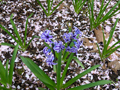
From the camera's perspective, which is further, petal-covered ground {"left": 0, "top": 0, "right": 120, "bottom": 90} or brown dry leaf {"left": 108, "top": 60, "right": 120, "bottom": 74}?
brown dry leaf {"left": 108, "top": 60, "right": 120, "bottom": 74}

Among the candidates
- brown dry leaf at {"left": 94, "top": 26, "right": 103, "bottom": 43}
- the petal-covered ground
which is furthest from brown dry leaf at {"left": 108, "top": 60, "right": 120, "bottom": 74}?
brown dry leaf at {"left": 94, "top": 26, "right": 103, "bottom": 43}

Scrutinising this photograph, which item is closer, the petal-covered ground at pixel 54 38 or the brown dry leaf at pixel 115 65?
the petal-covered ground at pixel 54 38

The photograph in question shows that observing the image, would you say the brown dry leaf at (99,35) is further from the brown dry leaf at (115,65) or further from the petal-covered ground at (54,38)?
the brown dry leaf at (115,65)

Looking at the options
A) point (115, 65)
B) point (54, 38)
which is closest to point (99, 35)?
point (115, 65)

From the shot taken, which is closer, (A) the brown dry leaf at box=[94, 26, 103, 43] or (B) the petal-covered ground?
(B) the petal-covered ground

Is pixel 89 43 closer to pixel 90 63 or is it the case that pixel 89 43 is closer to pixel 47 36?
pixel 90 63

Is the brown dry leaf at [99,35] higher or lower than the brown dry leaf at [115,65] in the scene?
higher

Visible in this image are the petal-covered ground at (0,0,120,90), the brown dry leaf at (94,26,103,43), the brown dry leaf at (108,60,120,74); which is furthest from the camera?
the brown dry leaf at (94,26,103,43)

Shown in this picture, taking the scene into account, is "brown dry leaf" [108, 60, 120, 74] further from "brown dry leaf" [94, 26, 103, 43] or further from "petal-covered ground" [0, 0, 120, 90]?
"brown dry leaf" [94, 26, 103, 43]

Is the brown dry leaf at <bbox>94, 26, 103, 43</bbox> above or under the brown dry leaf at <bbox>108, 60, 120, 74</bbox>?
above

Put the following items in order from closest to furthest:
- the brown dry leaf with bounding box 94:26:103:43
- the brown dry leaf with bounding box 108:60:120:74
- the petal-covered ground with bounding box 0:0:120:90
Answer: the petal-covered ground with bounding box 0:0:120:90, the brown dry leaf with bounding box 108:60:120:74, the brown dry leaf with bounding box 94:26:103:43

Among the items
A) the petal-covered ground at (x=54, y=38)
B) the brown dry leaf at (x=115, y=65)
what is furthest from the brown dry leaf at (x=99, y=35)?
the brown dry leaf at (x=115, y=65)

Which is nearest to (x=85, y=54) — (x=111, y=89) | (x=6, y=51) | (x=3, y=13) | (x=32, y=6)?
(x=111, y=89)
